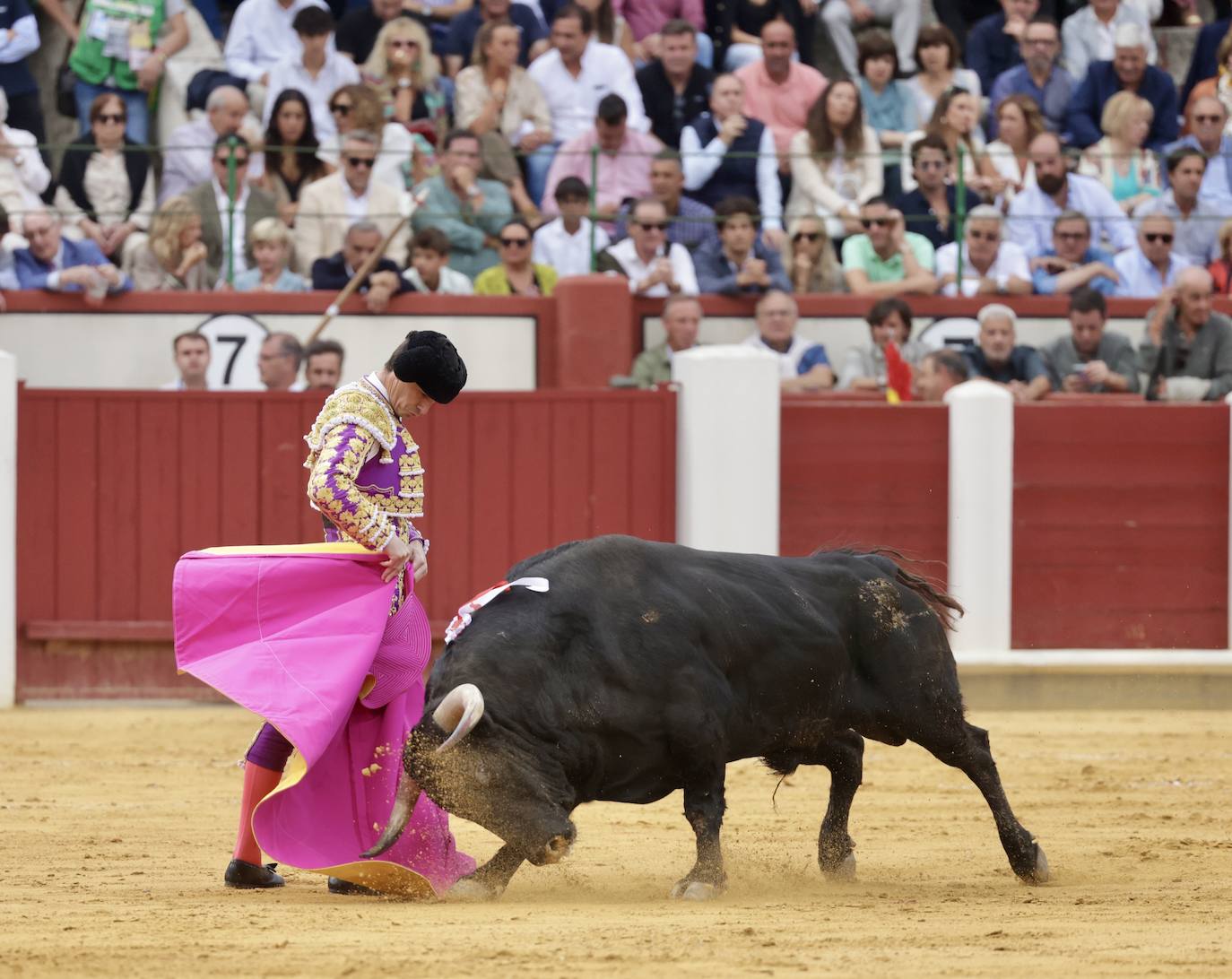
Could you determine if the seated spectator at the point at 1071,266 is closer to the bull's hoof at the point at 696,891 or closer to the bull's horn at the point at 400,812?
the bull's hoof at the point at 696,891

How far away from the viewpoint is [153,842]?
582 centimetres

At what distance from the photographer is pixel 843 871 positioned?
17.3ft

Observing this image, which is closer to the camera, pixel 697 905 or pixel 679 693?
pixel 697 905

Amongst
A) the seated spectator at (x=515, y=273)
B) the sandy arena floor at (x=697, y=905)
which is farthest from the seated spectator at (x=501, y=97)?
the sandy arena floor at (x=697, y=905)

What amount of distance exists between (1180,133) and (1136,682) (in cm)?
387

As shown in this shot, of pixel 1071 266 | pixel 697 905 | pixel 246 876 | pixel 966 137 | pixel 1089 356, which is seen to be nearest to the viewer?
pixel 697 905

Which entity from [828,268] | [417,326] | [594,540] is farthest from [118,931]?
[828,268]

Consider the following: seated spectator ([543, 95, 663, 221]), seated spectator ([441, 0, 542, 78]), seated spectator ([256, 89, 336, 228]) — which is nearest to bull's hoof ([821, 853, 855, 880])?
seated spectator ([543, 95, 663, 221])

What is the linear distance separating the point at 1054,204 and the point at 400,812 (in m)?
7.13

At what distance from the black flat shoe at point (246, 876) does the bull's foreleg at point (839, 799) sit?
135 centimetres

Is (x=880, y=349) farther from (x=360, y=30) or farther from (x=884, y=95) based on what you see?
(x=360, y=30)

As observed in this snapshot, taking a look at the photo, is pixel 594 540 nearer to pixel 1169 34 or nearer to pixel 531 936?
pixel 531 936

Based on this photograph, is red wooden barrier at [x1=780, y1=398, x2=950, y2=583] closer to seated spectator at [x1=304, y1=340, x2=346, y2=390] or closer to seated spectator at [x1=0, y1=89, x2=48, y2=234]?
seated spectator at [x1=304, y1=340, x2=346, y2=390]

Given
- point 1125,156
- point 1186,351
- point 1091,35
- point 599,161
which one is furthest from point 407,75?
point 1186,351
